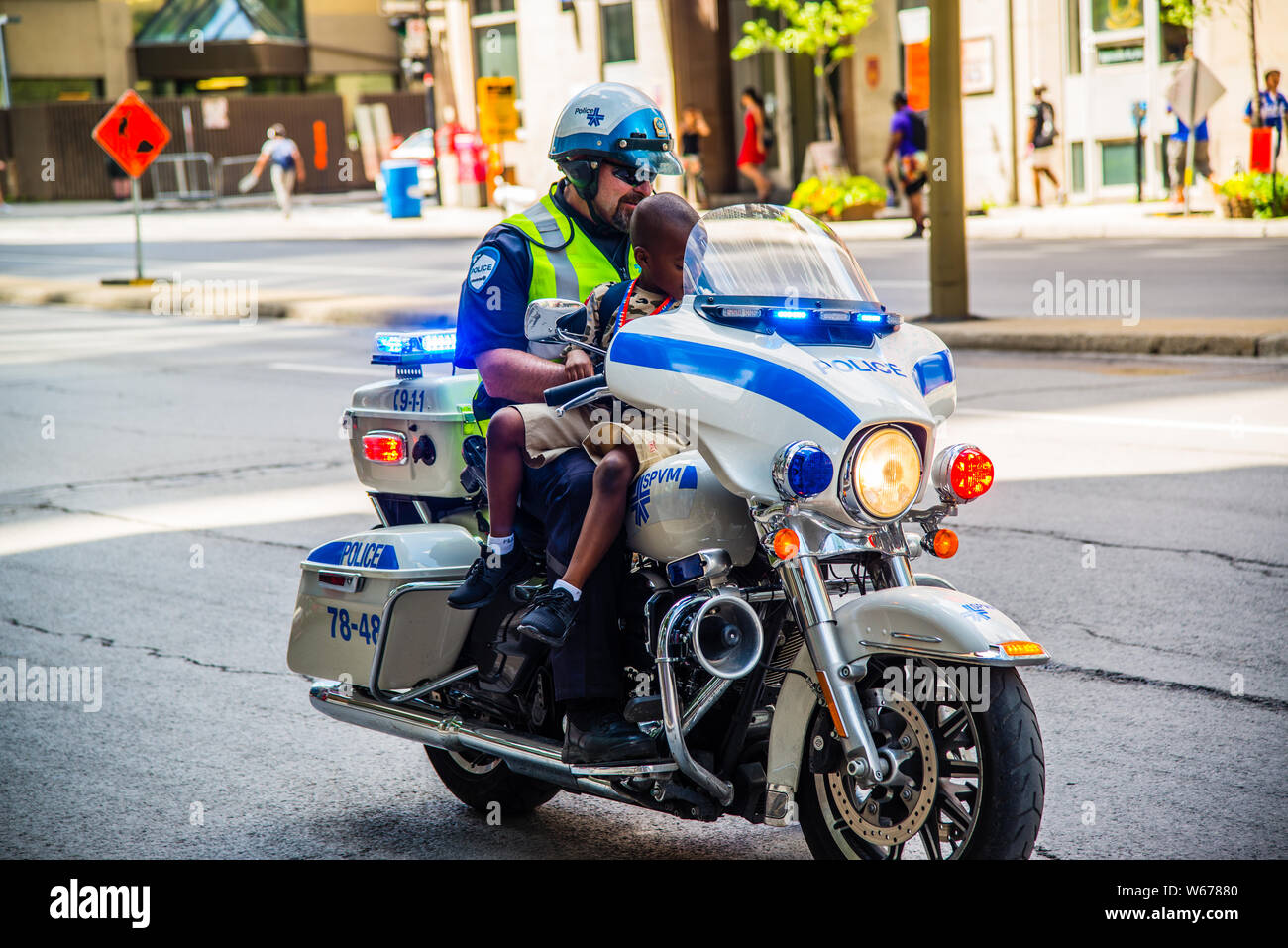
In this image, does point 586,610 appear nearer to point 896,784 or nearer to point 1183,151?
point 896,784

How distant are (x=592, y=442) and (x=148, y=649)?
10.1 ft

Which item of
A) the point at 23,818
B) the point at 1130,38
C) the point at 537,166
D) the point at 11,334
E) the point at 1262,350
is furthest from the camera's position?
the point at 537,166

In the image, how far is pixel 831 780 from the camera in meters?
3.53

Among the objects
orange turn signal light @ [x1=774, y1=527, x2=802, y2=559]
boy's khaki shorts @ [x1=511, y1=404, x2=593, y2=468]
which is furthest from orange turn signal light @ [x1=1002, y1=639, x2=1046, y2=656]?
boy's khaki shorts @ [x1=511, y1=404, x2=593, y2=468]

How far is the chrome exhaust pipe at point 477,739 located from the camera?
3.76 metres

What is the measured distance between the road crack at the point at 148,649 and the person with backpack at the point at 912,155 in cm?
1874

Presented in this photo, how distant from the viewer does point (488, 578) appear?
410cm

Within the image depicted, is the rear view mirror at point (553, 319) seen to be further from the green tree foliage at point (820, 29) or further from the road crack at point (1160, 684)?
the green tree foliage at point (820, 29)

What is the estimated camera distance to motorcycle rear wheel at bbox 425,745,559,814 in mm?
4422

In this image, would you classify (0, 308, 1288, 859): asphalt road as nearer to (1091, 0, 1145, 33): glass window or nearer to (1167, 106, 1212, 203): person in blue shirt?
(1167, 106, 1212, 203): person in blue shirt
